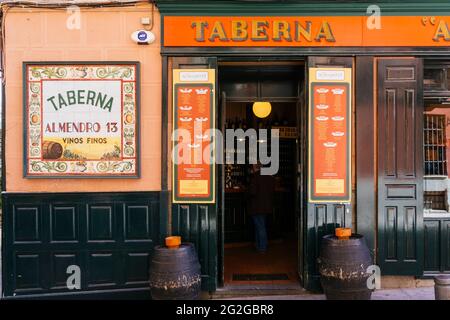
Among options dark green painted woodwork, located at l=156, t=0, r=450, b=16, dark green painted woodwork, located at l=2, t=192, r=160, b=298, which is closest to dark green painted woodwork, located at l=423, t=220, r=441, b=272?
dark green painted woodwork, located at l=156, t=0, r=450, b=16

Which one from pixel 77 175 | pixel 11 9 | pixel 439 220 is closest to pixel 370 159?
pixel 439 220

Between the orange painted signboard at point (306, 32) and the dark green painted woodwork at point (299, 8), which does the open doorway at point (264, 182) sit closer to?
the orange painted signboard at point (306, 32)

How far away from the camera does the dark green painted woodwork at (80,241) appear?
535 centimetres

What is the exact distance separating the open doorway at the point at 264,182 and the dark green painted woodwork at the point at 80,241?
4.46 feet

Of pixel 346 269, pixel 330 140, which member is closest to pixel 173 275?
pixel 346 269

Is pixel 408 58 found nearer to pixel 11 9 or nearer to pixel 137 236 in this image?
pixel 137 236

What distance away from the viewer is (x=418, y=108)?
18.0 feet

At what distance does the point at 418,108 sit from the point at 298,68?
188cm

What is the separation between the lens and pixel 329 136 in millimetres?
5449

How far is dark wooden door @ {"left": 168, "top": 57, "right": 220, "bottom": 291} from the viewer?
5414 mm

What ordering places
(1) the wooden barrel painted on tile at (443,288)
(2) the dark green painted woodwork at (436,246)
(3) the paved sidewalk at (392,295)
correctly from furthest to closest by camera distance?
(2) the dark green painted woodwork at (436,246) < (3) the paved sidewalk at (392,295) < (1) the wooden barrel painted on tile at (443,288)

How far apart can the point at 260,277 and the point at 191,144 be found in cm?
251

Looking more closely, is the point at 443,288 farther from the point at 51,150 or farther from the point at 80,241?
the point at 51,150

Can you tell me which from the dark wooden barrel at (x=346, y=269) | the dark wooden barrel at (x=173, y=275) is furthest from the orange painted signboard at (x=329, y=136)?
the dark wooden barrel at (x=173, y=275)
